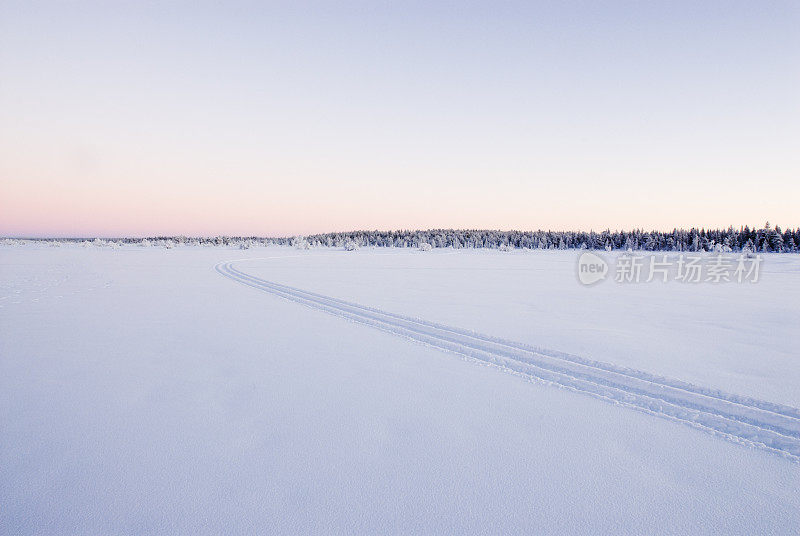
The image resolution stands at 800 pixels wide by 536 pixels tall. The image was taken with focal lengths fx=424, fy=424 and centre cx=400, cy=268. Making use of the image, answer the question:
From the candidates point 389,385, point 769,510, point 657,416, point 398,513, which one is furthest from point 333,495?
point 657,416

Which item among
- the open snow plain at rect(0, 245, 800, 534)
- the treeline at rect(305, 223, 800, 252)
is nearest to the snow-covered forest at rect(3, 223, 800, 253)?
the treeline at rect(305, 223, 800, 252)

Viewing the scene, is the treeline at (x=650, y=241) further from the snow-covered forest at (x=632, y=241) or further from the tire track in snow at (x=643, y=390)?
the tire track in snow at (x=643, y=390)

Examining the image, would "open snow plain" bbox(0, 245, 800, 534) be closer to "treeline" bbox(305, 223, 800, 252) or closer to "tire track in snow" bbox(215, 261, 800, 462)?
"tire track in snow" bbox(215, 261, 800, 462)

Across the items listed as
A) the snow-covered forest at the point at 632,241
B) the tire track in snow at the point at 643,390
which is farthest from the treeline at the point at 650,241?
the tire track in snow at the point at 643,390

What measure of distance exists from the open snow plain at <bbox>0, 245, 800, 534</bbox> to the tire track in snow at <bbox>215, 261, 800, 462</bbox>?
35mm

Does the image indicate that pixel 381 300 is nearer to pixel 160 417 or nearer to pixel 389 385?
pixel 389 385

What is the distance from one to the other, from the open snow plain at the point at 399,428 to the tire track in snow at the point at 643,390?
35mm

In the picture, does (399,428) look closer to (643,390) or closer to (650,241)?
(643,390)

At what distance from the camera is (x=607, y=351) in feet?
24.1

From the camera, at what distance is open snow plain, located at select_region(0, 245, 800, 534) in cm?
312

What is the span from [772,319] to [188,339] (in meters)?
13.9

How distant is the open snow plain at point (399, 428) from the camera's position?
3.12 m

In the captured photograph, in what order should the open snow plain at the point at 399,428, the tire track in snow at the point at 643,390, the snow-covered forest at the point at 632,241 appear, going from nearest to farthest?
the open snow plain at the point at 399,428 → the tire track in snow at the point at 643,390 → the snow-covered forest at the point at 632,241

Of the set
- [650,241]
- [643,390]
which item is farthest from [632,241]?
[643,390]
